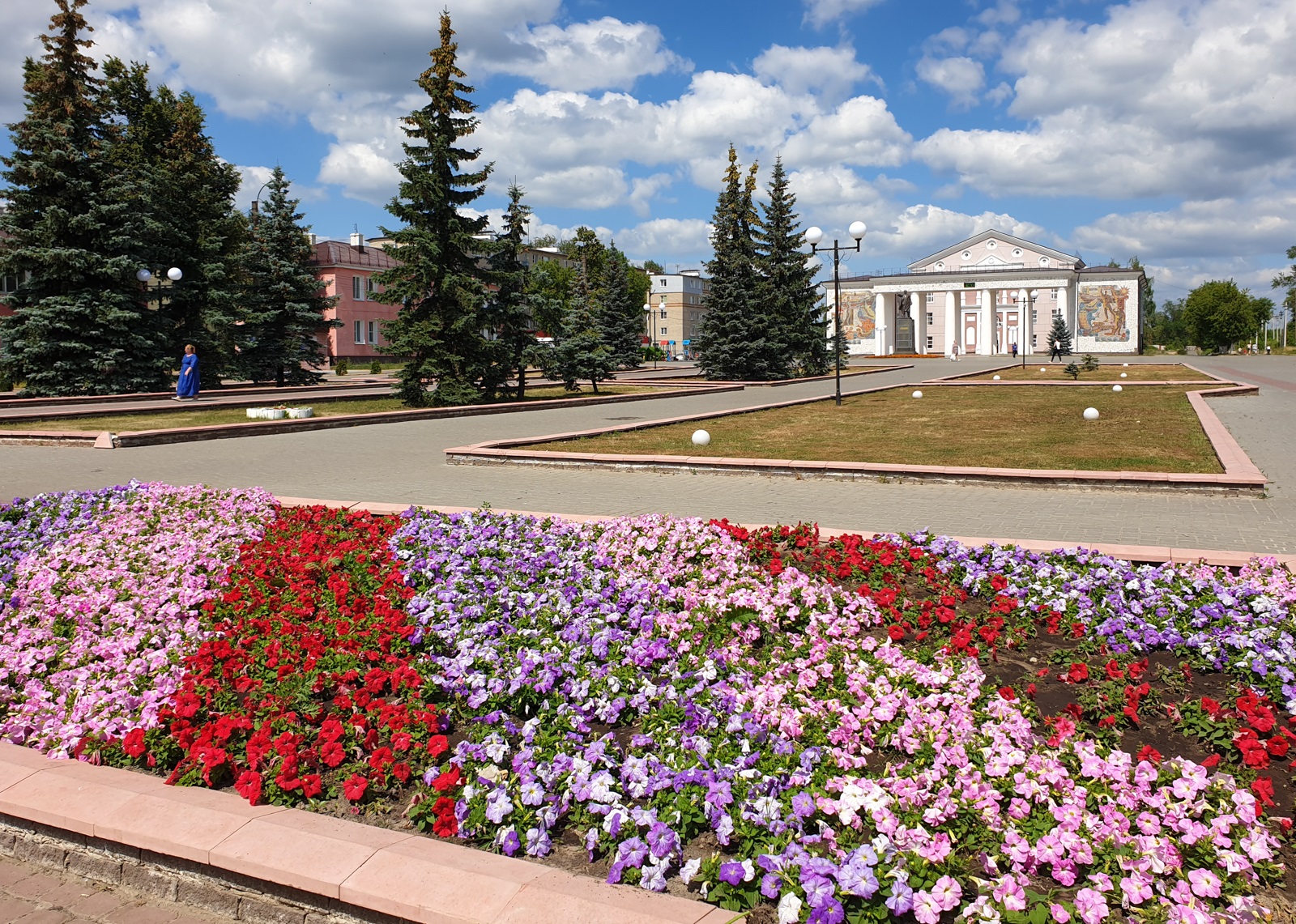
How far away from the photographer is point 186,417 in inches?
669

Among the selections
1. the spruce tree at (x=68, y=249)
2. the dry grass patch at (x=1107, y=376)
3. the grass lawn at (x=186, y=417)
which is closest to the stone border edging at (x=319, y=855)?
the grass lawn at (x=186, y=417)

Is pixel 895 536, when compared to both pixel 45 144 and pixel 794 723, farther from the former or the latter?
pixel 45 144

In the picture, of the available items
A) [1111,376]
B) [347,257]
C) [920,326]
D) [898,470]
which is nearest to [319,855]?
[898,470]

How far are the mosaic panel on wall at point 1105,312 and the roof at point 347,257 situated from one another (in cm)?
5571

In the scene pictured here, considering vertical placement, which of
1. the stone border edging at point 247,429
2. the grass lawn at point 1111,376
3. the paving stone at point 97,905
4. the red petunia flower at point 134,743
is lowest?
the paving stone at point 97,905

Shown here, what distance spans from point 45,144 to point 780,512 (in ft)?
78.0

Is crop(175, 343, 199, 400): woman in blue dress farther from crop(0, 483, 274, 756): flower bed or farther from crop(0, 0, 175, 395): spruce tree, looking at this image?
crop(0, 483, 274, 756): flower bed

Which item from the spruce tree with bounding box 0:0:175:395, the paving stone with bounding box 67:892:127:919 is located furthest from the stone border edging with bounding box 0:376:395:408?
the paving stone with bounding box 67:892:127:919

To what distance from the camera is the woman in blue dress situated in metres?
20.2

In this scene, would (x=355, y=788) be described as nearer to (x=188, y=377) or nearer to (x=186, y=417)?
(x=186, y=417)

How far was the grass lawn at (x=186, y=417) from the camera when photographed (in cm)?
1520

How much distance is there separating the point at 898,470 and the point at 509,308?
42.4 ft

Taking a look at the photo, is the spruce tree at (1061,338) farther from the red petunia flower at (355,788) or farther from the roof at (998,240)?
the red petunia flower at (355,788)

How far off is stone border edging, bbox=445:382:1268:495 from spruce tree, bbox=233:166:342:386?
1887 cm
